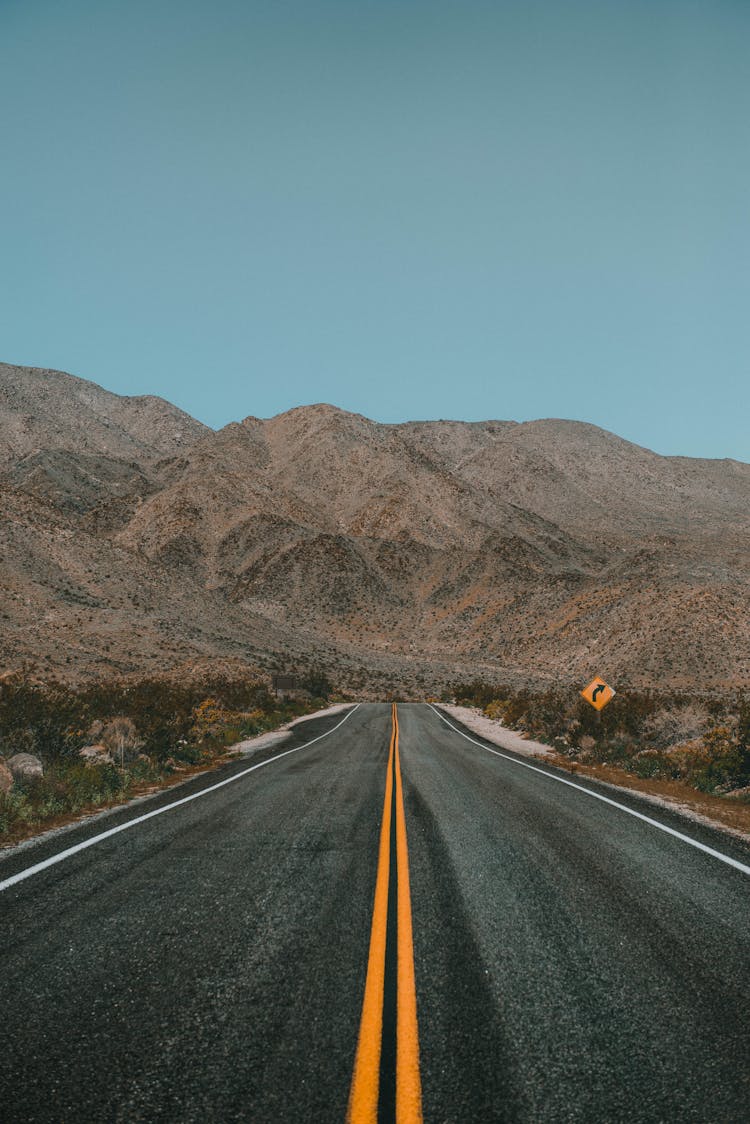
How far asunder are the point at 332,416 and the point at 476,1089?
132010 millimetres

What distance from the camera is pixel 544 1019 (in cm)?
368

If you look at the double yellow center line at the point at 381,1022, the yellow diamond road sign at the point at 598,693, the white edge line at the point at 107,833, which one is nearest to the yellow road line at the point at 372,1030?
the double yellow center line at the point at 381,1022

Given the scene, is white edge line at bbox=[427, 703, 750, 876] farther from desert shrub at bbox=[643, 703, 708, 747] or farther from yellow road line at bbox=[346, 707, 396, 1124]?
desert shrub at bbox=[643, 703, 708, 747]

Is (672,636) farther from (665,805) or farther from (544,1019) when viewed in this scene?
(544,1019)

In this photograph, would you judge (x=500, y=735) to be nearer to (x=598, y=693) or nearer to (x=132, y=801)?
(x=598, y=693)

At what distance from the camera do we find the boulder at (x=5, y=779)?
997 centimetres

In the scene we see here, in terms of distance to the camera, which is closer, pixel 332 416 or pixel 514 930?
pixel 514 930

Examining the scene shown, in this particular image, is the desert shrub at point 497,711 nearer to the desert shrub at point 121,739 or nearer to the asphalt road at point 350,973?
the desert shrub at point 121,739

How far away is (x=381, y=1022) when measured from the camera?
11.6 ft

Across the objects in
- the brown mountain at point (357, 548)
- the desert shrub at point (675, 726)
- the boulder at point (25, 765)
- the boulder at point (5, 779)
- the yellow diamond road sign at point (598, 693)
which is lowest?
the boulder at point (25, 765)

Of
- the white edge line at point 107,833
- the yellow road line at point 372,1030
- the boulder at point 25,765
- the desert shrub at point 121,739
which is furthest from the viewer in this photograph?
the desert shrub at point 121,739

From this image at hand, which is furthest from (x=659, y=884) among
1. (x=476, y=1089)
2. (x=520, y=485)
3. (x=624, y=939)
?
(x=520, y=485)

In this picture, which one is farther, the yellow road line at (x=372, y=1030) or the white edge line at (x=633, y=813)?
the white edge line at (x=633, y=813)

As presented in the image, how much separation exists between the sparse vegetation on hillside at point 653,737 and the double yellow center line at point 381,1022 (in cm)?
940
